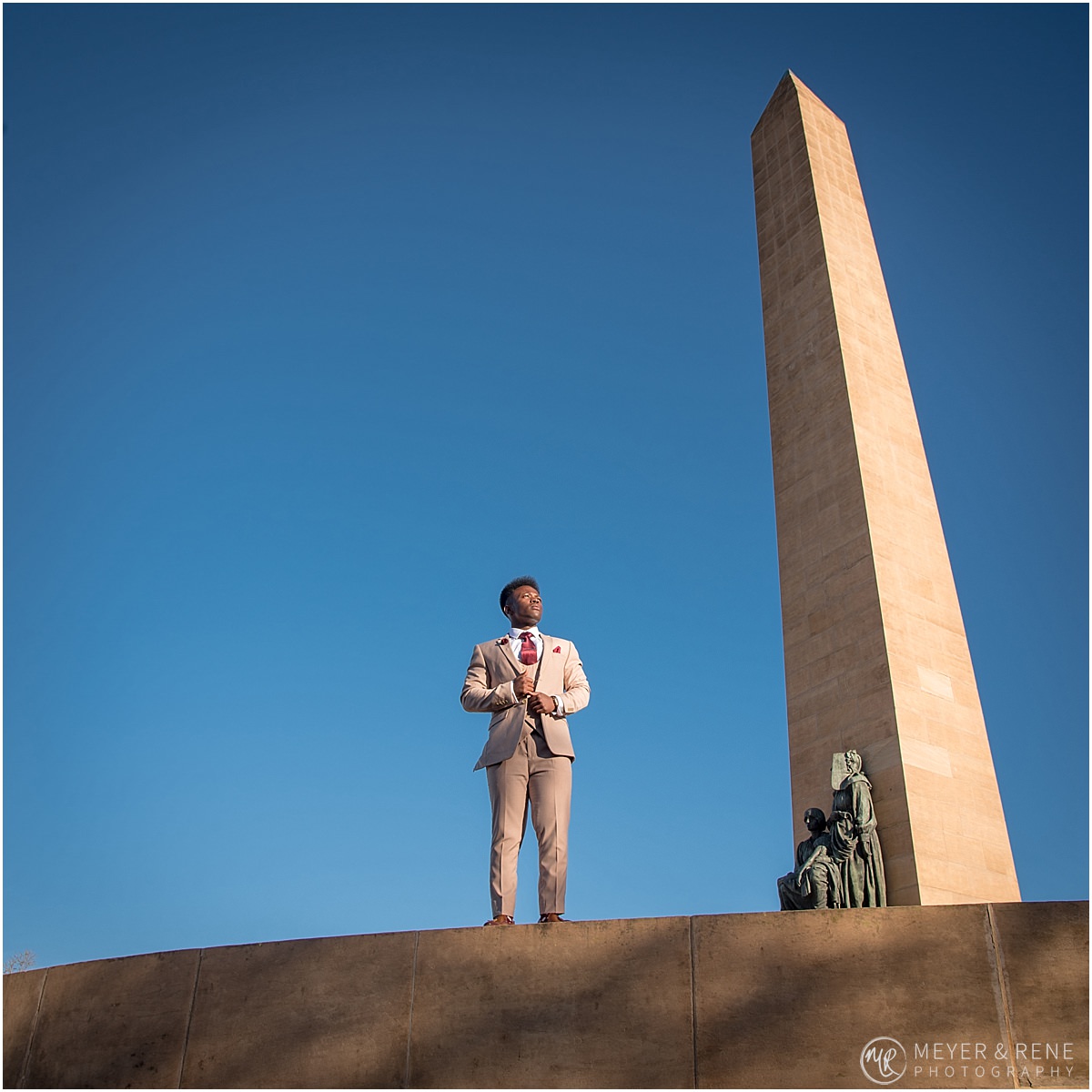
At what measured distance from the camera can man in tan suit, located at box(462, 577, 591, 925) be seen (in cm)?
723

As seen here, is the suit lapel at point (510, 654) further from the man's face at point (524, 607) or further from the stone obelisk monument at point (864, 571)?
the stone obelisk monument at point (864, 571)

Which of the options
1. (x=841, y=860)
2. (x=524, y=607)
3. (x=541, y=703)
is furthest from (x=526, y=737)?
(x=841, y=860)

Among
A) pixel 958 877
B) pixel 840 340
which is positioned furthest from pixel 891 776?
pixel 840 340

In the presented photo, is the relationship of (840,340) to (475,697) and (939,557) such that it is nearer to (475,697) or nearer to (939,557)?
(939,557)

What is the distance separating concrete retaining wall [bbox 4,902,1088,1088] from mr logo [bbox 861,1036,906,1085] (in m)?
0.04

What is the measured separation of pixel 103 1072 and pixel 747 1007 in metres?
3.91

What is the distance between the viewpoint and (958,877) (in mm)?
13922

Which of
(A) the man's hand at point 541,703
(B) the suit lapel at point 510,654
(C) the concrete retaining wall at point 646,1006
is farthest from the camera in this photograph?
(B) the suit lapel at point 510,654

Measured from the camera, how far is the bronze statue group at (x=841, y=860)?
11.7 metres
